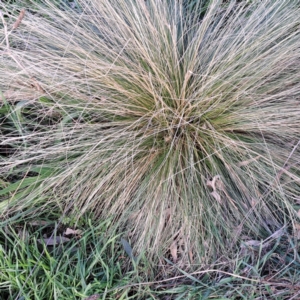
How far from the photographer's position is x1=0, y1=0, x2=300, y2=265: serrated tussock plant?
1328mm

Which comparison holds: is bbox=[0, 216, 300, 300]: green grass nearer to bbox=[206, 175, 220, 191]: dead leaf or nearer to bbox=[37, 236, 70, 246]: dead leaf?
bbox=[37, 236, 70, 246]: dead leaf

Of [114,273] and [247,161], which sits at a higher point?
[247,161]

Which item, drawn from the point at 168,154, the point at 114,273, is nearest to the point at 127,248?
the point at 114,273

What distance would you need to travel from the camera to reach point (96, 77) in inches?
54.7

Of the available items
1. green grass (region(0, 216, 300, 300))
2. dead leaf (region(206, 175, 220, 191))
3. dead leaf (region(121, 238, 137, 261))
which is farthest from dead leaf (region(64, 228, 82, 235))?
dead leaf (region(206, 175, 220, 191))

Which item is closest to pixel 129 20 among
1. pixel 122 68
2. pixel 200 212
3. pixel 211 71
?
pixel 122 68

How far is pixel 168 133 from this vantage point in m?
1.38

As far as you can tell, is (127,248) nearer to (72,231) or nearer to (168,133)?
(72,231)

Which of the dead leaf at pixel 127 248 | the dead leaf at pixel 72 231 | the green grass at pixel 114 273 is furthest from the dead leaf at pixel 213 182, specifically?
the dead leaf at pixel 72 231

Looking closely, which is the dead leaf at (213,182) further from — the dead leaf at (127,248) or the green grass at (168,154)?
the dead leaf at (127,248)

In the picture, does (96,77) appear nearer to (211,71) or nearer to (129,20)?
(129,20)

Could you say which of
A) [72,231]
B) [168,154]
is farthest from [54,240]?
[168,154]

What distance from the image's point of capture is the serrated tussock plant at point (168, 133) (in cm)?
133

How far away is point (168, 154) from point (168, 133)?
10cm
